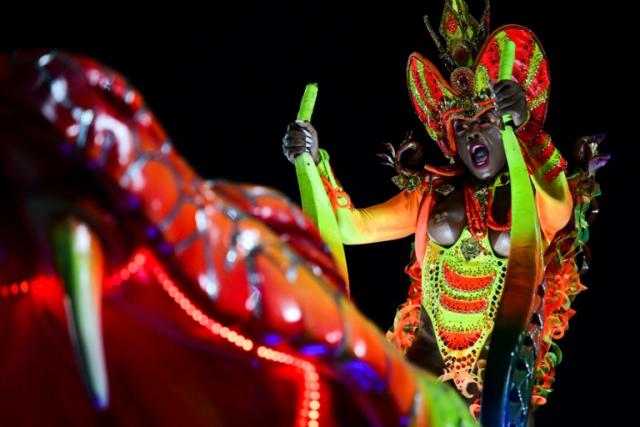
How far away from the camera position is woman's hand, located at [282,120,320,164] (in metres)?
1.75

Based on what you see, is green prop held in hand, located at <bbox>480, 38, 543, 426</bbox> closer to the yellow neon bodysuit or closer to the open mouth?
the yellow neon bodysuit

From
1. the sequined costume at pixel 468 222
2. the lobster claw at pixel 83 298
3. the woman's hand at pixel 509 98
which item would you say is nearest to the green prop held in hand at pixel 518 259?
the woman's hand at pixel 509 98

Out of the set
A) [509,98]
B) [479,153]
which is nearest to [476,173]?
[479,153]

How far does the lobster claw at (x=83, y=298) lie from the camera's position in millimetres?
586

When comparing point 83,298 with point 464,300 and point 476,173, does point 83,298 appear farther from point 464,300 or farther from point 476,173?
point 476,173

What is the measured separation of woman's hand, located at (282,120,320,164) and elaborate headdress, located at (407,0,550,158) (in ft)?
1.46

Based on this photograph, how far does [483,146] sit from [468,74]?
0.19 metres

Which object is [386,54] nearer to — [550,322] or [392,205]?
[392,205]

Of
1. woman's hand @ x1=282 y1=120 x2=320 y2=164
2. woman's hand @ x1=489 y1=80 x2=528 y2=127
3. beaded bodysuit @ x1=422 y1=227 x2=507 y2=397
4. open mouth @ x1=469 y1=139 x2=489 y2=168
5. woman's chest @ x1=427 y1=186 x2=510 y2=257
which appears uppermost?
woman's hand @ x1=489 y1=80 x2=528 y2=127

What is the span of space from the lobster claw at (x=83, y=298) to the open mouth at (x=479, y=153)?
1469 mm

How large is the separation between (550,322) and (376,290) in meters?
0.94

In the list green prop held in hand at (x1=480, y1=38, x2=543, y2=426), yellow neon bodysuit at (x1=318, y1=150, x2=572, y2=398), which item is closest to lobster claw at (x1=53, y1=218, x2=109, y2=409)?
green prop held in hand at (x1=480, y1=38, x2=543, y2=426)

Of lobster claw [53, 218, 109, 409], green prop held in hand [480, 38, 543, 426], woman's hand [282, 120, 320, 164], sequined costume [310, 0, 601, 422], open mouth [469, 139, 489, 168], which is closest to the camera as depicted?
lobster claw [53, 218, 109, 409]

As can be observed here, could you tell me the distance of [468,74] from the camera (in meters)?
2.04
